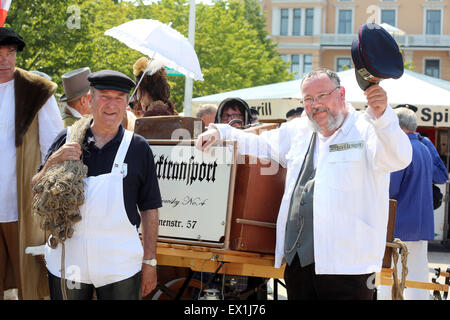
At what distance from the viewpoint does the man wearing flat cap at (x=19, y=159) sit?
4000mm

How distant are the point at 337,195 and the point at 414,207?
2.85 meters

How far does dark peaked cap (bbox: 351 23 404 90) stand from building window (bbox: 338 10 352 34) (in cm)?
5191

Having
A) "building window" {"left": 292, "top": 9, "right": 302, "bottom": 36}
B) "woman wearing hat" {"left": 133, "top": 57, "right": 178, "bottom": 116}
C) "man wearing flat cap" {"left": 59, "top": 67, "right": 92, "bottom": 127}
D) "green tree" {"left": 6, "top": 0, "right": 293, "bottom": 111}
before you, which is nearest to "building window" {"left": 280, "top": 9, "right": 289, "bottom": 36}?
"building window" {"left": 292, "top": 9, "right": 302, "bottom": 36}

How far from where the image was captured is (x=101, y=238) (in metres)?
3.20

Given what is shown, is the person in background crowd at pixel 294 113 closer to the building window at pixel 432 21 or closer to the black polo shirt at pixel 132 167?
the black polo shirt at pixel 132 167

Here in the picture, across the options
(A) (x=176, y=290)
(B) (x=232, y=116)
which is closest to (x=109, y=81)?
(A) (x=176, y=290)

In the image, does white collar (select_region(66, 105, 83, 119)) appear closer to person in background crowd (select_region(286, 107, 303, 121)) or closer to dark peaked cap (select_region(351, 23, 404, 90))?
dark peaked cap (select_region(351, 23, 404, 90))

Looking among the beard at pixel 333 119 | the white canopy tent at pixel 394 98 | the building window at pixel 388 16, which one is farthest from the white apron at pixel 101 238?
the building window at pixel 388 16

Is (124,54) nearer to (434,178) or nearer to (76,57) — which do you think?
(76,57)

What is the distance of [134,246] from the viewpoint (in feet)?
10.8

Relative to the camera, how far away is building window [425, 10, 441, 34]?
52000mm

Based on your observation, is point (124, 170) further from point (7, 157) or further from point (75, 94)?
point (75, 94)
